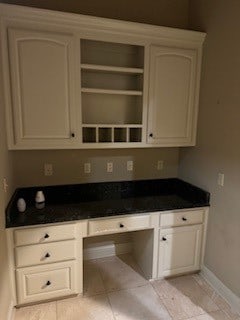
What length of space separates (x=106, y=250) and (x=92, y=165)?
3.28 ft

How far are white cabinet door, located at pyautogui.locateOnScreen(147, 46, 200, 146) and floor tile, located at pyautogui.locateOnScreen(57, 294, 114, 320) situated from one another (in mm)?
1479

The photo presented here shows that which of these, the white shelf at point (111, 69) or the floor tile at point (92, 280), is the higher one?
the white shelf at point (111, 69)

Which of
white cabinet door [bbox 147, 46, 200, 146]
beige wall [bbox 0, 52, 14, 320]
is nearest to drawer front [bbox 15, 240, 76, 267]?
beige wall [bbox 0, 52, 14, 320]

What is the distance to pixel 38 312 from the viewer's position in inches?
73.2

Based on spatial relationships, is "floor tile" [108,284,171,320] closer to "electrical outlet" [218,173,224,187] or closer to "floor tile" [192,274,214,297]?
"floor tile" [192,274,214,297]

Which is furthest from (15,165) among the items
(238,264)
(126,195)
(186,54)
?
(238,264)

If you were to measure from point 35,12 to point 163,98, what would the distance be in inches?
48.5

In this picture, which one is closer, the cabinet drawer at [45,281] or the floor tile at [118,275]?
the cabinet drawer at [45,281]

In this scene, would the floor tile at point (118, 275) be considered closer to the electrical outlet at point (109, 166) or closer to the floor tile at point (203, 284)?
the floor tile at point (203, 284)

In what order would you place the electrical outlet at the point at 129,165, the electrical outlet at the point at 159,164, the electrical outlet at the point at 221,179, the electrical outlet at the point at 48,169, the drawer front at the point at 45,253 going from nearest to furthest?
the drawer front at the point at 45,253
the electrical outlet at the point at 221,179
the electrical outlet at the point at 48,169
the electrical outlet at the point at 129,165
the electrical outlet at the point at 159,164

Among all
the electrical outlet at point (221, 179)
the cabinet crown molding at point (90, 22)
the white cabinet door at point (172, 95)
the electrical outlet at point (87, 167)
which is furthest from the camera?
the electrical outlet at point (87, 167)

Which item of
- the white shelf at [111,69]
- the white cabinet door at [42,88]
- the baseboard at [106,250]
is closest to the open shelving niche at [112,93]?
the white shelf at [111,69]

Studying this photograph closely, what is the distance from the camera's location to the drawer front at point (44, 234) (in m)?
1.75

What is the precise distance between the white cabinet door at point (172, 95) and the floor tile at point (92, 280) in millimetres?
1437
